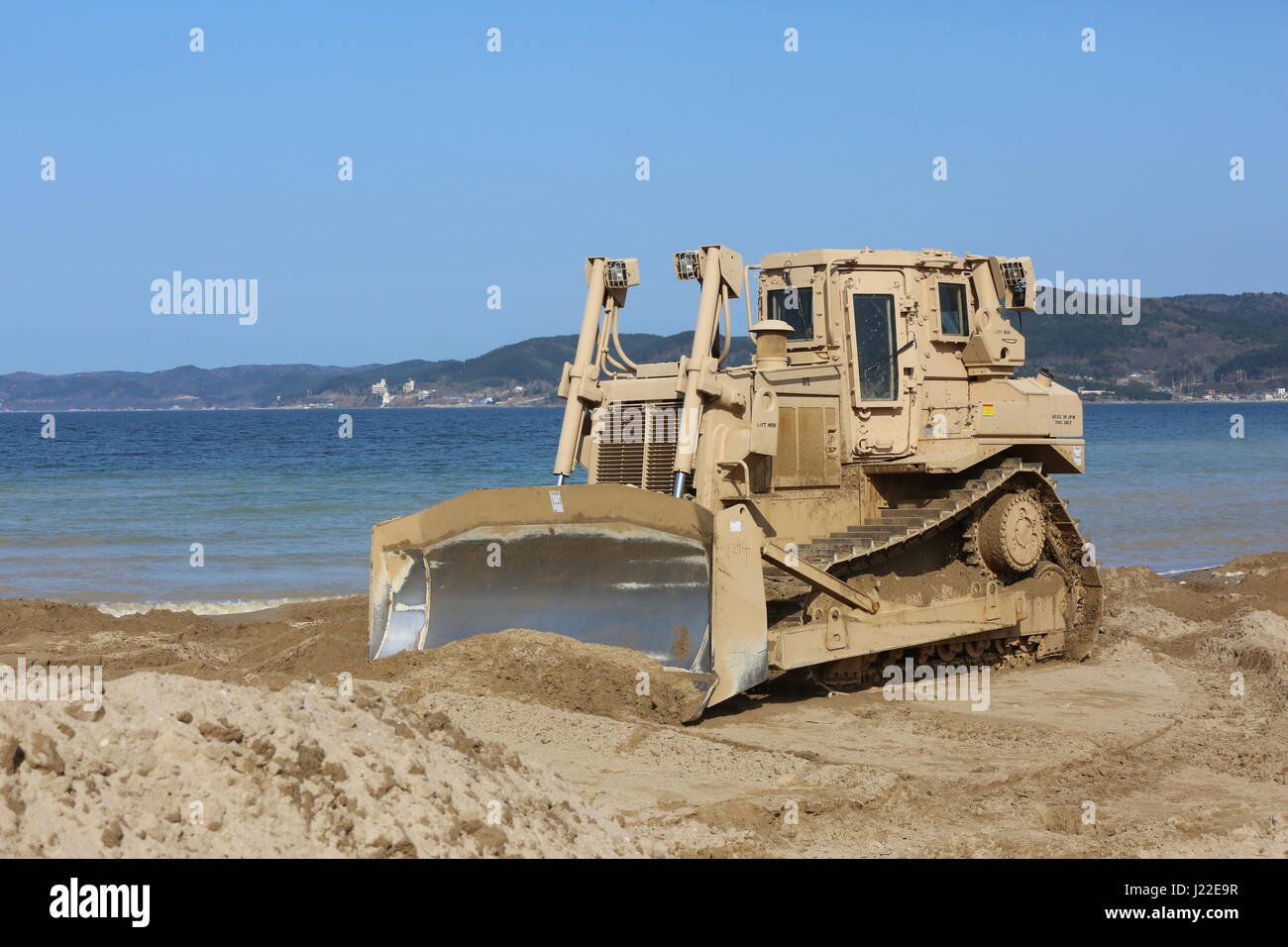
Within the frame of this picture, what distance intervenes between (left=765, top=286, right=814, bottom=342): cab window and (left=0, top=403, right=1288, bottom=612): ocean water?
27.9ft

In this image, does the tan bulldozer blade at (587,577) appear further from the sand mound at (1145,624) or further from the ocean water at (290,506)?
the ocean water at (290,506)

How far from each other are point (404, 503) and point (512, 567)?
2426cm

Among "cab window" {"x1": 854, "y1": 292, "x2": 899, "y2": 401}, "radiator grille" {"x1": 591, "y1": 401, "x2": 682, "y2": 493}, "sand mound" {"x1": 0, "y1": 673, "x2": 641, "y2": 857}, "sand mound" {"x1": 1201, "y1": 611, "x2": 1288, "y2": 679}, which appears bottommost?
"sand mound" {"x1": 1201, "y1": 611, "x2": 1288, "y2": 679}

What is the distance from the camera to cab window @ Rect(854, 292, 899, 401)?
12.4 m

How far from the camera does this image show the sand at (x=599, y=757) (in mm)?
5766

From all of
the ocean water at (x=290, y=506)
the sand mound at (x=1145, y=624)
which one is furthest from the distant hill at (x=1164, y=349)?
the sand mound at (x=1145, y=624)

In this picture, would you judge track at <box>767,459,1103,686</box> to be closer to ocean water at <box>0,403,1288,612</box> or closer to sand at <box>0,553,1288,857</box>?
sand at <box>0,553,1288,857</box>

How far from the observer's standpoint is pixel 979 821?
7719 millimetres

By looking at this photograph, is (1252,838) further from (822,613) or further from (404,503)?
(404,503)

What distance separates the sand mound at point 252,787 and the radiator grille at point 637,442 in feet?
14.7
